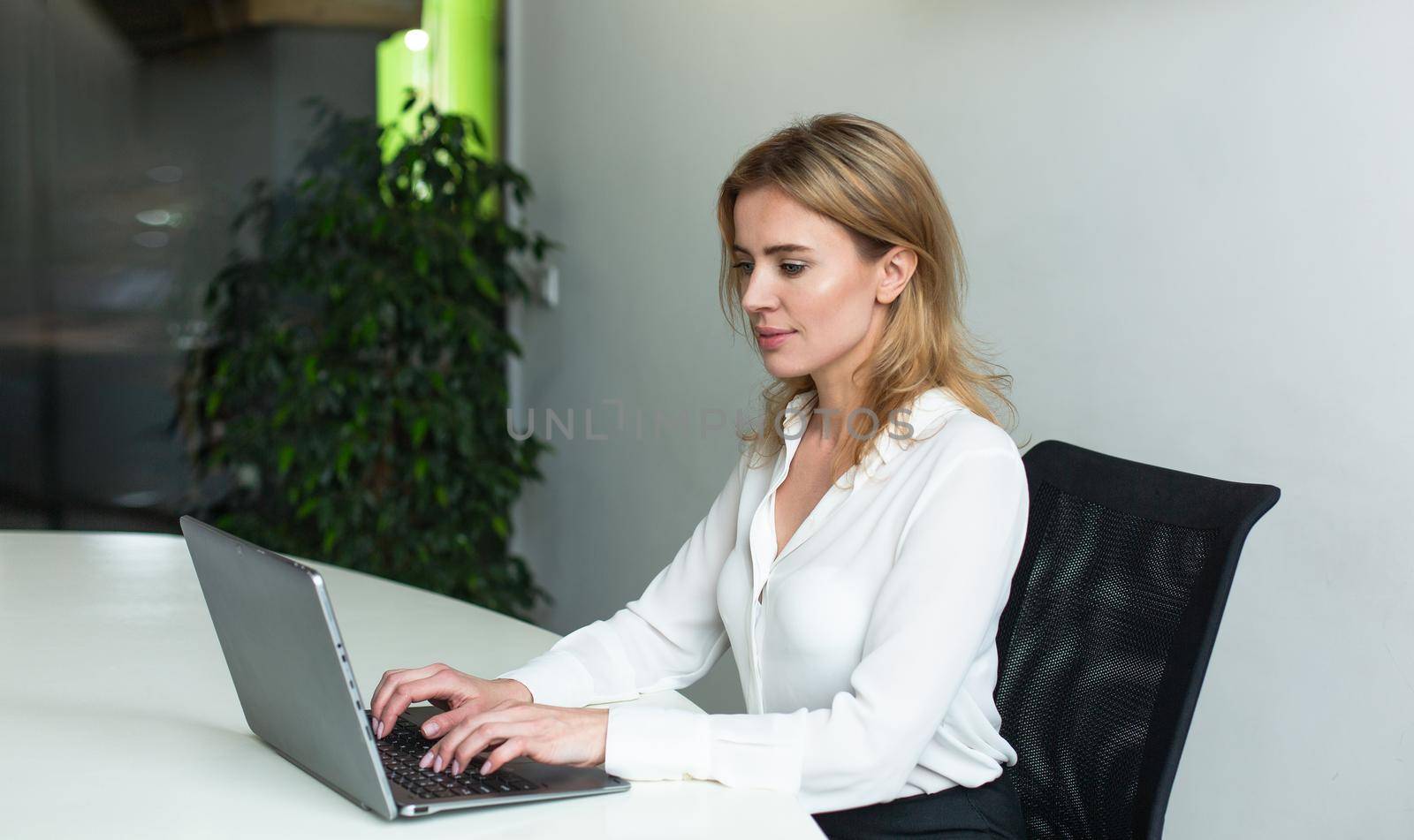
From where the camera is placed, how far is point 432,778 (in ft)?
3.48

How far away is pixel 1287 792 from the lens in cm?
179

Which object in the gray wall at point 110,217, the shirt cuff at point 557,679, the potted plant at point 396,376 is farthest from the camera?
the gray wall at point 110,217

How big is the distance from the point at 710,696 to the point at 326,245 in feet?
5.59

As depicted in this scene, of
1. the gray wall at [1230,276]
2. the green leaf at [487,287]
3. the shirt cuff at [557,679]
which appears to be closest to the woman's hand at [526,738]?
the shirt cuff at [557,679]

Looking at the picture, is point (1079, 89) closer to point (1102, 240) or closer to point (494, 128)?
point (1102, 240)

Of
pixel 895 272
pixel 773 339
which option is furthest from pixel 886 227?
pixel 773 339

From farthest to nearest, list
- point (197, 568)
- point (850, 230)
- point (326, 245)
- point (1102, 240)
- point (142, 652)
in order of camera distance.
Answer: point (326, 245)
point (1102, 240)
point (142, 652)
point (850, 230)
point (197, 568)

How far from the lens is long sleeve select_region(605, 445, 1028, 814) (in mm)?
1103

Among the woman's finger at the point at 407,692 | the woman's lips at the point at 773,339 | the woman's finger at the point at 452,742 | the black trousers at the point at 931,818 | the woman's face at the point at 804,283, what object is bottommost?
the black trousers at the point at 931,818

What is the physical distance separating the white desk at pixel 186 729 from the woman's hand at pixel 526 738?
0.17ft

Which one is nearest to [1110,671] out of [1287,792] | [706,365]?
[1287,792]

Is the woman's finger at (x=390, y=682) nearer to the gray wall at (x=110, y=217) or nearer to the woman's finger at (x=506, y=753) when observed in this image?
the woman's finger at (x=506, y=753)

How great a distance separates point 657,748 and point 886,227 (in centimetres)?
65

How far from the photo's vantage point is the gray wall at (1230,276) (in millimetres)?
1668
